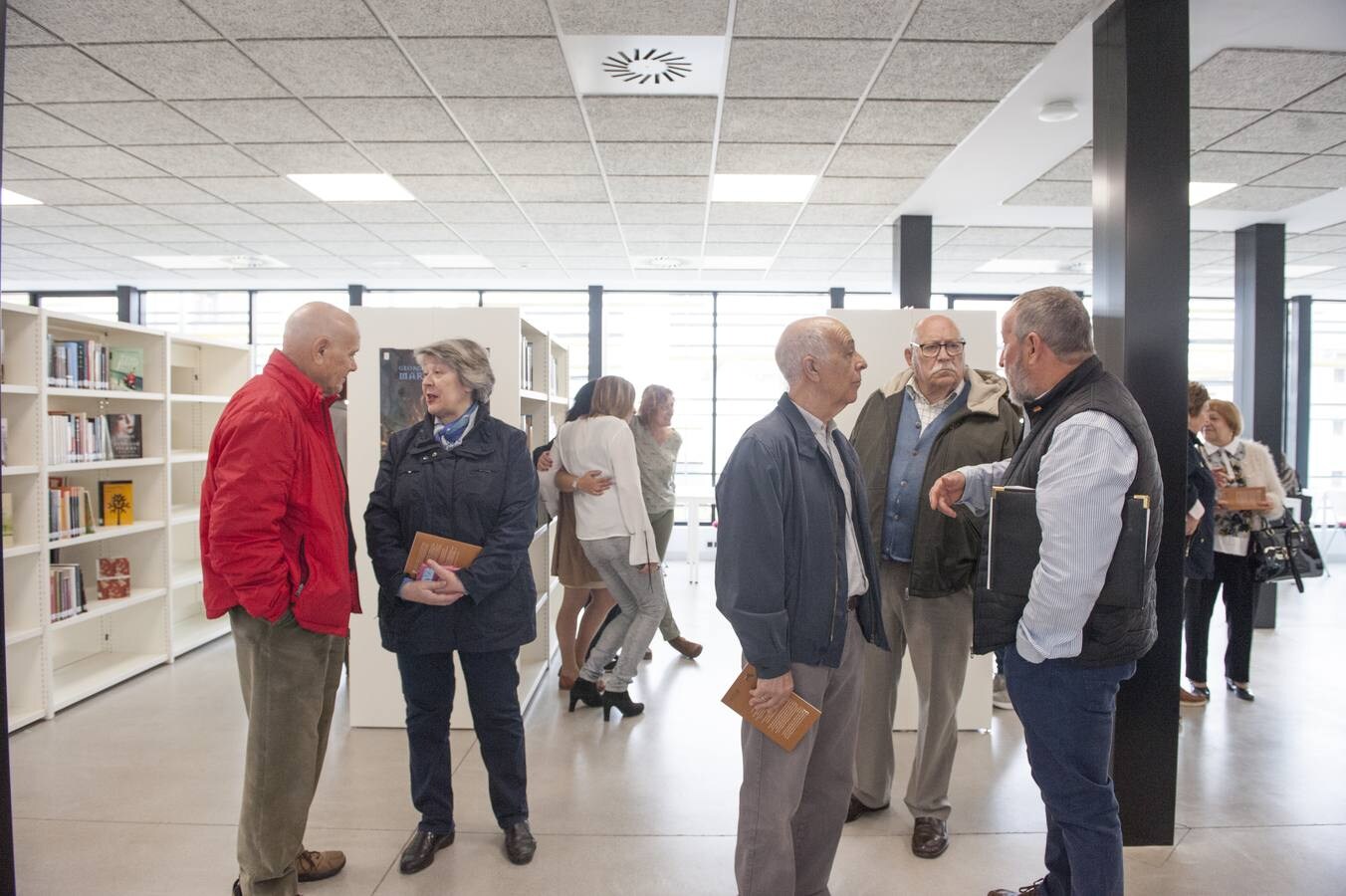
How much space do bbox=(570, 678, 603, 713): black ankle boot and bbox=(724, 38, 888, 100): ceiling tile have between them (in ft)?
10.1

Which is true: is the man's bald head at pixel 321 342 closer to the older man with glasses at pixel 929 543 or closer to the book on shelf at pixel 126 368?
the older man with glasses at pixel 929 543

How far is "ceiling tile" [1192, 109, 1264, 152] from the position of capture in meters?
4.42

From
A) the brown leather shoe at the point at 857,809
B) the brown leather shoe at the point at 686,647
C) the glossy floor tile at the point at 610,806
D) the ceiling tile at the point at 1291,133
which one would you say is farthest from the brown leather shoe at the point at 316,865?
the ceiling tile at the point at 1291,133

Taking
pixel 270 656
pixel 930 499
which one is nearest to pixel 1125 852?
pixel 930 499

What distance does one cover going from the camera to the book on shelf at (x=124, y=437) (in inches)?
191

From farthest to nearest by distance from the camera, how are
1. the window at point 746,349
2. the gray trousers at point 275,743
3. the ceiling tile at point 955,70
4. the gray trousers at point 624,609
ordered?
1. the window at point 746,349
2. the gray trousers at point 624,609
3. the ceiling tile at point 955,70
4. the gray trousers at point 275,743

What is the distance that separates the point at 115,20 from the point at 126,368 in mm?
2211

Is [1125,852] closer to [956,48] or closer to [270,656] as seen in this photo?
[270,656]

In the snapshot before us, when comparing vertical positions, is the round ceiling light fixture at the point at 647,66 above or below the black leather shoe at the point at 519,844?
above

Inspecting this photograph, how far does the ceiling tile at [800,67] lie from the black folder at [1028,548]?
8.03ft

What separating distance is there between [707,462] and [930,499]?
8.48m

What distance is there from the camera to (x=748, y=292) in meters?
10.8

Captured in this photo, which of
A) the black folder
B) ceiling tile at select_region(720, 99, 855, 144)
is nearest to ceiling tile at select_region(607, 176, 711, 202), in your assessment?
ceiling tile at select_region(720, 99, 855, 144)

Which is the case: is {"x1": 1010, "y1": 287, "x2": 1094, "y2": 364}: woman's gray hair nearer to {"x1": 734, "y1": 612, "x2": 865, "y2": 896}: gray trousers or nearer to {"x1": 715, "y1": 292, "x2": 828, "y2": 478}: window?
{"x1": 734, "y1": 612, "x2": 865, "y2": 896}: gray trousers
